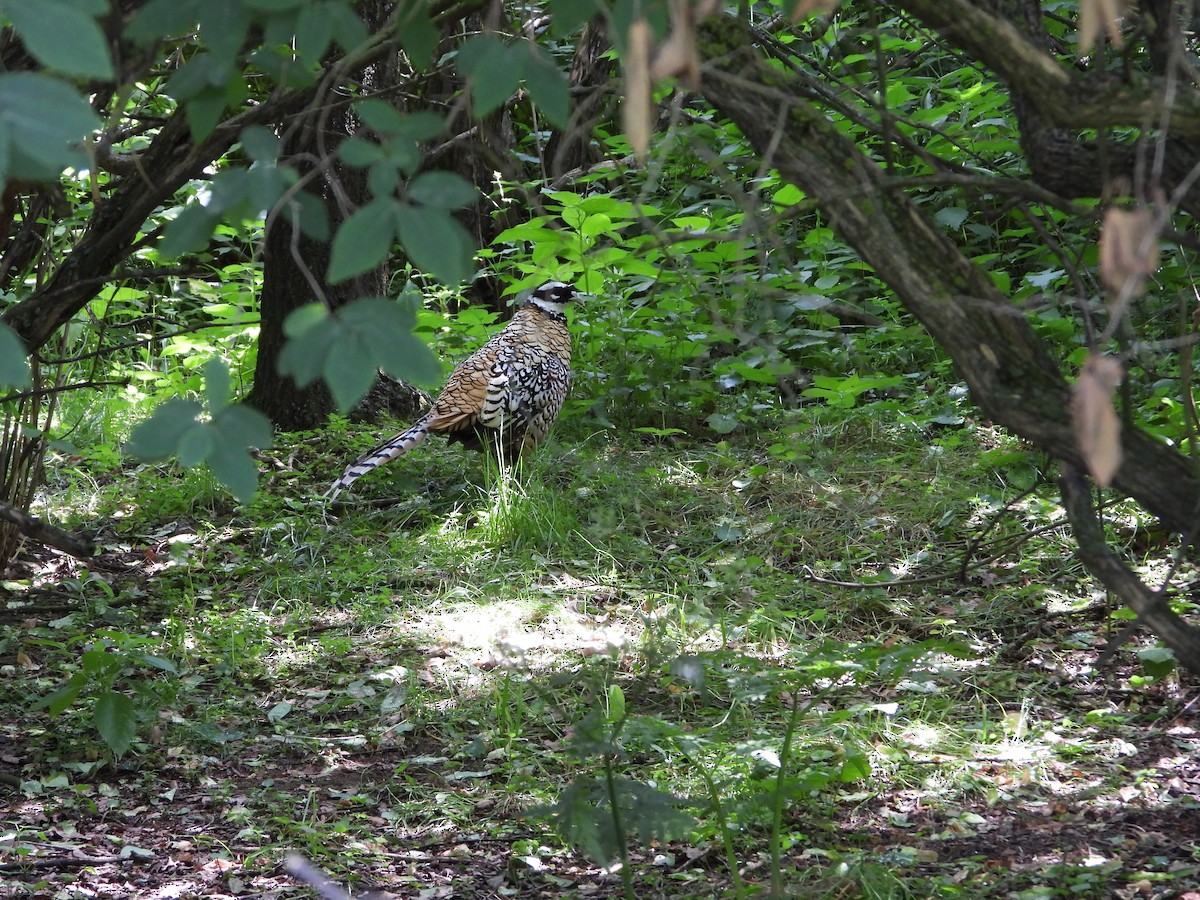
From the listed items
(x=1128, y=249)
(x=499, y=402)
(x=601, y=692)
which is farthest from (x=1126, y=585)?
(x=499, y=402)

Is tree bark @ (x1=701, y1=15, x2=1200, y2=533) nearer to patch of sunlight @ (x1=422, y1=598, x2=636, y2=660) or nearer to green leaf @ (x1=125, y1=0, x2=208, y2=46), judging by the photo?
green leaf @ (x1=125, y1=0, x2=208, y2=46)

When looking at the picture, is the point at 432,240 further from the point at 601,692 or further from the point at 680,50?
the point at 601,692

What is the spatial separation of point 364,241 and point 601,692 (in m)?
2.61

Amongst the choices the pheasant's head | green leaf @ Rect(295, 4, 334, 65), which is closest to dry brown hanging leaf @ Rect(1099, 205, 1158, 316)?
green leaf @ Rect(295, 4, 334, 65)

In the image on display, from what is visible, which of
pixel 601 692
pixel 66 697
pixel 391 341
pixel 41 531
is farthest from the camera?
pixel 601 692

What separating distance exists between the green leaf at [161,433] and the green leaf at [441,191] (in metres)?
0.36

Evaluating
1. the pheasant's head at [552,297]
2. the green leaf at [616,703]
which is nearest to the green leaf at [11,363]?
the green leaf at [616,703]

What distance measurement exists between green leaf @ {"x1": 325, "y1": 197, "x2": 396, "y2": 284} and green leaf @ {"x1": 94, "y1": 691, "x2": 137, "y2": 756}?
219cm

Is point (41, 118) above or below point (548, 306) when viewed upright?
below

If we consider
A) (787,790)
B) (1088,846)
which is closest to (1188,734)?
(1088,846)

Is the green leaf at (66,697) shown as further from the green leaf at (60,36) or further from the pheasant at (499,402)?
the pheasant at (499,402)

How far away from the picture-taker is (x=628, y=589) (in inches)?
177

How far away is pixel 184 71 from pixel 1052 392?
1315 mm

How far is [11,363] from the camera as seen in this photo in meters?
1.31
